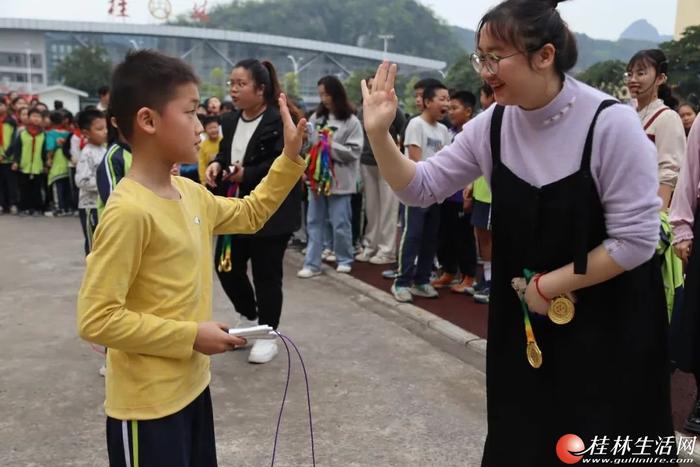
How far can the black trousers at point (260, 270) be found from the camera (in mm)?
4102

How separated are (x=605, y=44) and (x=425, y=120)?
181458mm

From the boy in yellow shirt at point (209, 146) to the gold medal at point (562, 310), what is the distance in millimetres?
3099

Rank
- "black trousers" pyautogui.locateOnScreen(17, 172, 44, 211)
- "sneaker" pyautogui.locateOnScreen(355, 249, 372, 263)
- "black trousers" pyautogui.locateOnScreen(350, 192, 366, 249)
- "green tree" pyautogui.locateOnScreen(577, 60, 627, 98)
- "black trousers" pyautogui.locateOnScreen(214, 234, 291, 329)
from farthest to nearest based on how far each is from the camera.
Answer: "green tree" pyautogui.locateOnScreen(577, 60, 627, 98)
"black trousers" pyautogui.locateOnScreen(17, 172, 44, 211)
"black trousers" pyautogui.locateOnScreen(350, 192, 366, 249)
"sneaker" pyautogui.locateOnScreen(355, 249, 372, 263)
"black trousers" pyautogui.locateOnScreen(214, 234, 291, 329)

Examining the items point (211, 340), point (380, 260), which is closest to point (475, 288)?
point (380, 260)

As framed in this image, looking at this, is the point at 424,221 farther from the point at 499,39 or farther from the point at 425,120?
the point at 499,39

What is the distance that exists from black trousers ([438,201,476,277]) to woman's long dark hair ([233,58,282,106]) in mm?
2452

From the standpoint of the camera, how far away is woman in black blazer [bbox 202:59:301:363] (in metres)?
3.98

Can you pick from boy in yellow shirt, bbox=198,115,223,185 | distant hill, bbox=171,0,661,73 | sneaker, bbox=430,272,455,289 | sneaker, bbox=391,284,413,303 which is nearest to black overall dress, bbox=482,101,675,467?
boy in yellow shirt, bbox=198,115,223,185

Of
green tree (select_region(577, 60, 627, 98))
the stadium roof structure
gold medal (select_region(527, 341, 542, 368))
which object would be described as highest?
the stadium roof structure

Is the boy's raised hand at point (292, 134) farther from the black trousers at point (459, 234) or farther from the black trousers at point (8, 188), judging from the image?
the black trousers at point (8, 188)

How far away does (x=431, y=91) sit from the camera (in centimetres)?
568

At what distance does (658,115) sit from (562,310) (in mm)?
2449

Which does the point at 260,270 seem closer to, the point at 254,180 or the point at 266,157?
the point at 254,180

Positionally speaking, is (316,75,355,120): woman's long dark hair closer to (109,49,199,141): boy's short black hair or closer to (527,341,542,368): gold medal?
(109,49,199,141): boy's short black hair
